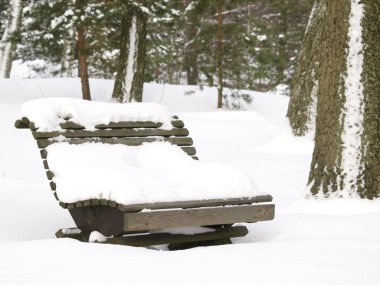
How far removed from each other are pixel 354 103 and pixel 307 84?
6112 mm

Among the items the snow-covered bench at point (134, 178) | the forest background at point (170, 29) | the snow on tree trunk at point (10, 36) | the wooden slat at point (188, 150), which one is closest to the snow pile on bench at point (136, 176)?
the snow-covered bench at point (134, 178)

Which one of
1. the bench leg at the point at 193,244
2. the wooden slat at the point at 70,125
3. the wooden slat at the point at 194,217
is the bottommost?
the bench leg at the point at 193,244

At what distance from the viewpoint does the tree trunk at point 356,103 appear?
6012mm

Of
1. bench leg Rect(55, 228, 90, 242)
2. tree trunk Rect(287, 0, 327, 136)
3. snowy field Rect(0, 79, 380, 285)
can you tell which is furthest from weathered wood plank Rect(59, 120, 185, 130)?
tree trunk Rect(287, 0, 327, 136)

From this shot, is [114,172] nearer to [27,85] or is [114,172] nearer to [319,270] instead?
[319,270]

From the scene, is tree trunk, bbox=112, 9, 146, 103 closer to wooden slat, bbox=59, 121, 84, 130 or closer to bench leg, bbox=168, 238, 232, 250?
wooden slat, bbox=59, 121, 84, 130

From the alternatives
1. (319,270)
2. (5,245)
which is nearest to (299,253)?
(319,270)

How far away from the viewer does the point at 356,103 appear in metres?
6.02

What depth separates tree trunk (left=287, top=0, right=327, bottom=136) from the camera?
39.2ft

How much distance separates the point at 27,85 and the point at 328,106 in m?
14.1

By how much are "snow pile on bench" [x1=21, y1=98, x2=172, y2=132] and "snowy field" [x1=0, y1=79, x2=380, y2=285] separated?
111cm

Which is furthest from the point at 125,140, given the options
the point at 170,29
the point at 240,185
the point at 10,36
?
the point at 10,36

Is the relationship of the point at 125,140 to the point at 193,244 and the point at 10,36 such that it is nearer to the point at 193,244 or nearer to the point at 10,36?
the point at 193,244

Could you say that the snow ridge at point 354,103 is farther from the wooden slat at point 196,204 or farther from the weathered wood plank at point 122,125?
the weathered wood plank at point 122,125
